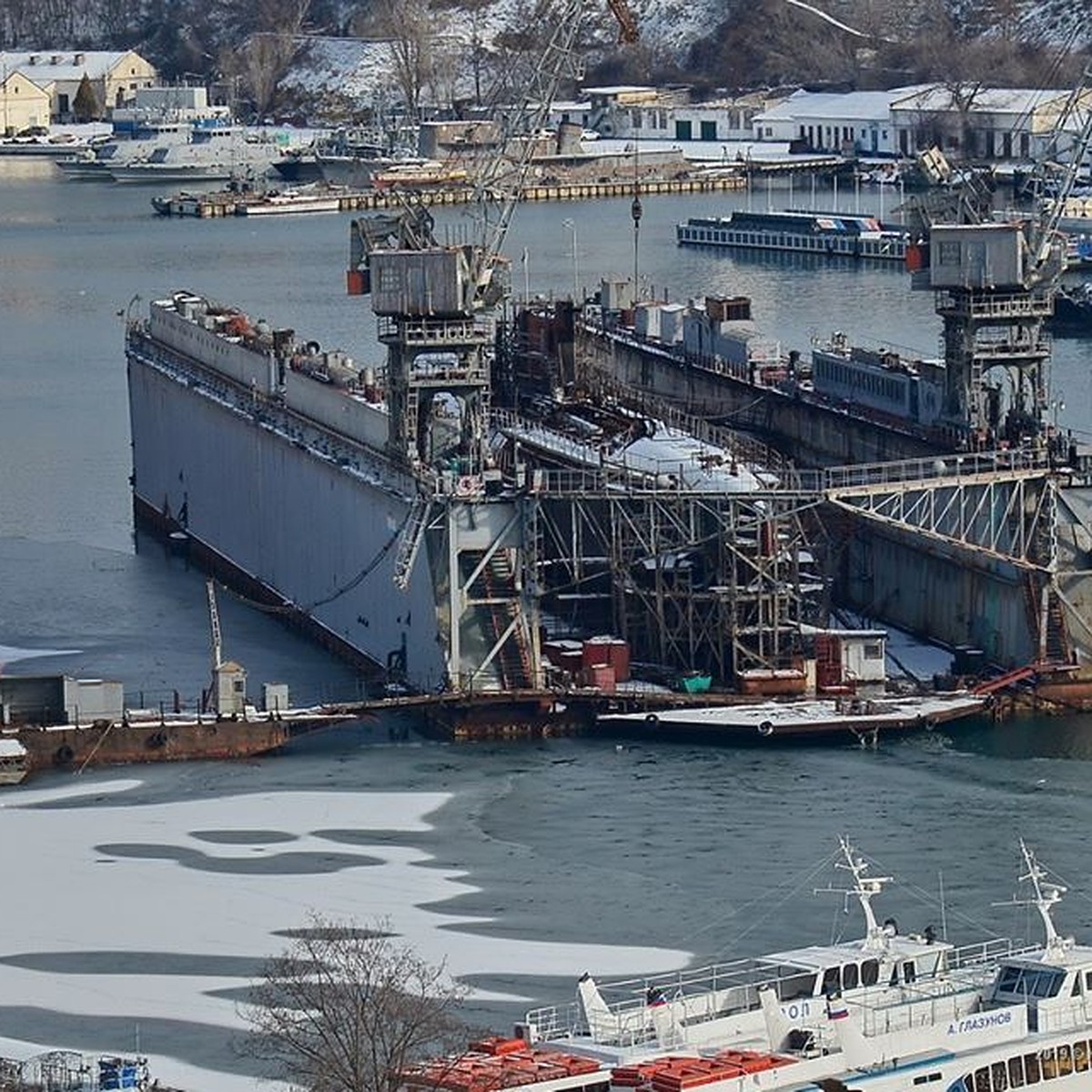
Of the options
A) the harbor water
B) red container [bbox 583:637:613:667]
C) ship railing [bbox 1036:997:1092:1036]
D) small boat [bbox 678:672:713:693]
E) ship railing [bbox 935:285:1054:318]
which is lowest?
the harbor water

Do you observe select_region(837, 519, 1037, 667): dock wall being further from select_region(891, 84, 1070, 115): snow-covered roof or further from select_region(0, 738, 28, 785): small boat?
select_region(891, 84, 1070, 115): snow-covered roof

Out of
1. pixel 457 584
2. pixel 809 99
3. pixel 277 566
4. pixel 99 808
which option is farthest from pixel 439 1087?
pixel 809 99

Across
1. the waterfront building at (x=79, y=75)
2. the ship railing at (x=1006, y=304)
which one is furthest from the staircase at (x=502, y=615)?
the waterfront building at (x=79, y=75)

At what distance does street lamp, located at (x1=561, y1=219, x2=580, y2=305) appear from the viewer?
90.2m

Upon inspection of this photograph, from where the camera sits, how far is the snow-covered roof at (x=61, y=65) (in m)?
170

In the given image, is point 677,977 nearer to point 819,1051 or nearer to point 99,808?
point 819,1051

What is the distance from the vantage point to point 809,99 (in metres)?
148

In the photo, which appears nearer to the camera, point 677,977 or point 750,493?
point 677,977

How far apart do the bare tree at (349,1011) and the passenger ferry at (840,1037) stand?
80 cm

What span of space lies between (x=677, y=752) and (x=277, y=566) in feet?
39.9

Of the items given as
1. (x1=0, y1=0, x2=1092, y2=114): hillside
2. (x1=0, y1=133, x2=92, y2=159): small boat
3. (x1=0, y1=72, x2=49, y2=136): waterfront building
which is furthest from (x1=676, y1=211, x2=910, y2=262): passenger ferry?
(x1=0, y1=72, x2=49, y2=136): waterfront building

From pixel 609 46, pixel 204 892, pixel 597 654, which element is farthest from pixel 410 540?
pixel 609 46

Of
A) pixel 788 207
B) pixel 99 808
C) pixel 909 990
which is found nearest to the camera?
pixel 909 990

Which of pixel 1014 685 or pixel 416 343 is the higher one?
pixel 416 343
